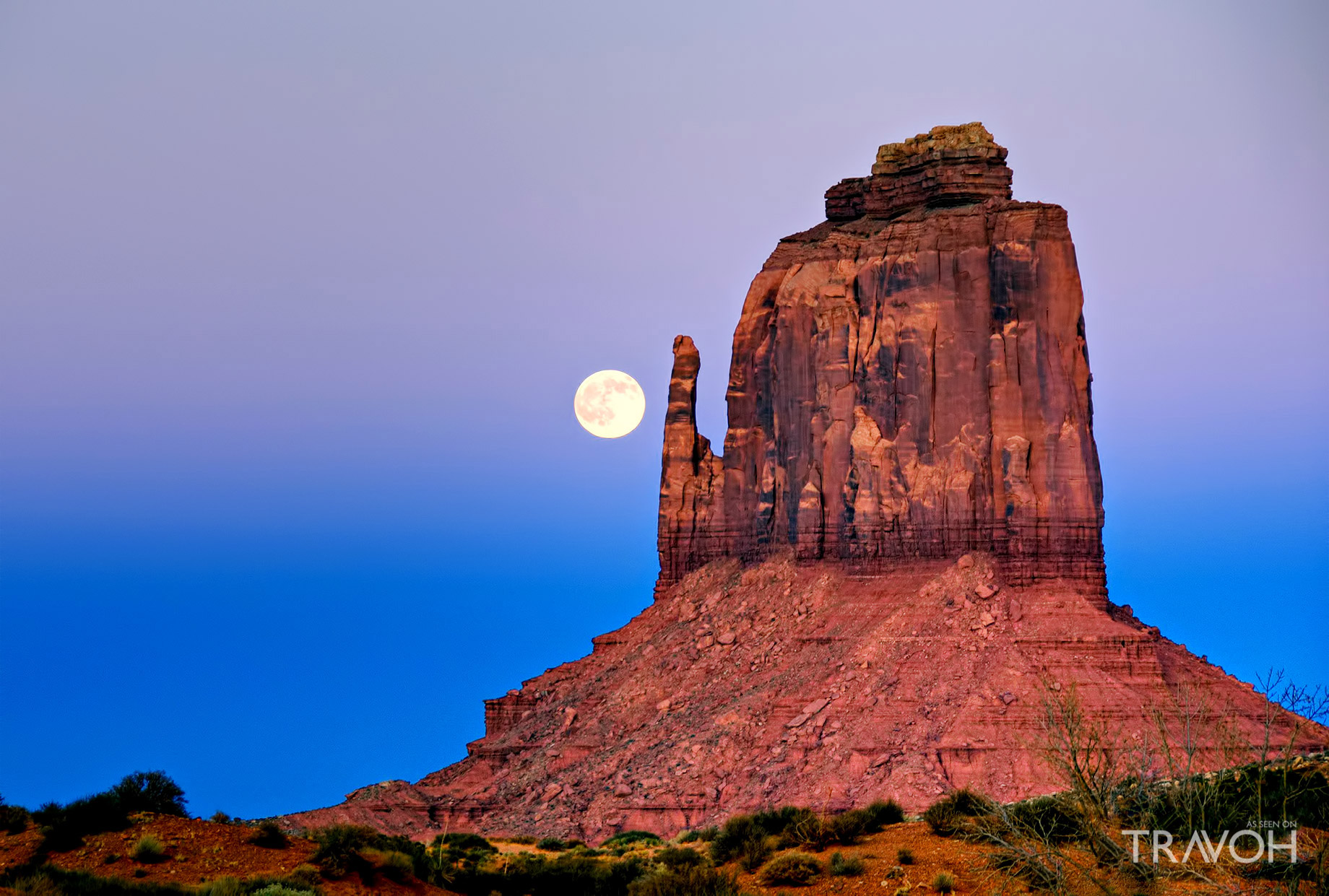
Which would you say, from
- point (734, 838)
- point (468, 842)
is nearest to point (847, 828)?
point (734, 838)

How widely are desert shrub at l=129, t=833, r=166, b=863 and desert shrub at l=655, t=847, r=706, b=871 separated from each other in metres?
11.7

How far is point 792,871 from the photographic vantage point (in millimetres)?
32125

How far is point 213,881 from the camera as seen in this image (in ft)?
96.5

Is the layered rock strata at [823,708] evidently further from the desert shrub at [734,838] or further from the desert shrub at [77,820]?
the desert shrub at [77,820]

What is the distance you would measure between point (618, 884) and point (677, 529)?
56.8 metres

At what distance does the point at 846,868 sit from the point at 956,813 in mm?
4137

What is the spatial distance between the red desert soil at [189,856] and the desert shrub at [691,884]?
430cm

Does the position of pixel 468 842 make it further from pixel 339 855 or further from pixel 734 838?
pixel 339 855

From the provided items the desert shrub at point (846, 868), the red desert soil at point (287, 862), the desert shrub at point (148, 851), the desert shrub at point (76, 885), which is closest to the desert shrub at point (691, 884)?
the red desert soil at point (287, 862)

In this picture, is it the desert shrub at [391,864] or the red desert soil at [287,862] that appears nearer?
the red desert soil at [287,862]

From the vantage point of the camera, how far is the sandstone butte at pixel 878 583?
209 feet

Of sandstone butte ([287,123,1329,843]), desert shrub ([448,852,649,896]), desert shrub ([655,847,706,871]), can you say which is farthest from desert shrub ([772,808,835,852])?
sandstone butte ([287,123,1329,843])

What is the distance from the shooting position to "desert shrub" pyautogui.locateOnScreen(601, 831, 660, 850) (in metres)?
58.2

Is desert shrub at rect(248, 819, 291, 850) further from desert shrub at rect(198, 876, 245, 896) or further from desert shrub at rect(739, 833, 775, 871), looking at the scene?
desert shrub at rect(739, 833, 775, 871)
